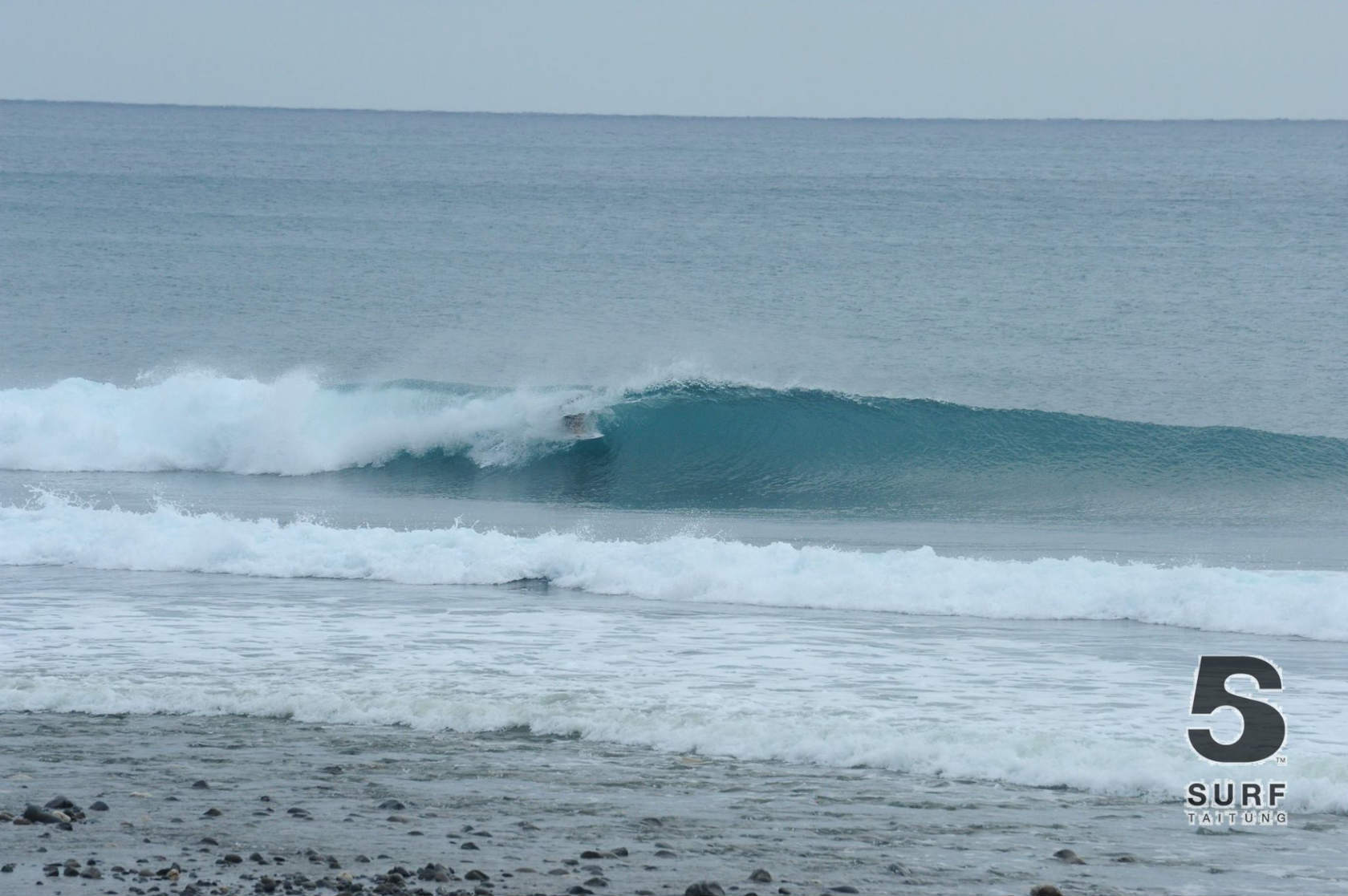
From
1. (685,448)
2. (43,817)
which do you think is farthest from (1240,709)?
(685,448)

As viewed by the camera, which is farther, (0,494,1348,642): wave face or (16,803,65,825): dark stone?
(0,494,1348,642): wave face

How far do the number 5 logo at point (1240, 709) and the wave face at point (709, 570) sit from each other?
1.47m

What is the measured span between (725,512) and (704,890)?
13441 mm

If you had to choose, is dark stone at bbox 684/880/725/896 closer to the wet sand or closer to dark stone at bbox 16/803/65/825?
the wet sand

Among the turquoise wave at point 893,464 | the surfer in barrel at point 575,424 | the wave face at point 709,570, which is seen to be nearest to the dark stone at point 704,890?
the wave face at point 709,570

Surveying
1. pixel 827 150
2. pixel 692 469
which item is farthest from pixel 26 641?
pixel 827 150

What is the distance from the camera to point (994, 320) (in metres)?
34.8

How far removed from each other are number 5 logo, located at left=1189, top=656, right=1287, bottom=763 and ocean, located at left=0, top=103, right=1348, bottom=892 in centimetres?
14

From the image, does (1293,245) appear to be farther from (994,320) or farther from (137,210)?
(137,210)

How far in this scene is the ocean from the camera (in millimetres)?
8039

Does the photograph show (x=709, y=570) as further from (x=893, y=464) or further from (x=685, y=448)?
(x=685, y=448)

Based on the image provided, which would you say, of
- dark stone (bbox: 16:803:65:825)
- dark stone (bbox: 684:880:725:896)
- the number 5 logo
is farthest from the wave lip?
dark stone (bbox: 684:880:725:896)

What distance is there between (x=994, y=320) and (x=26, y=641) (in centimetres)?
2775

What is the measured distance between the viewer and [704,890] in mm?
5633
